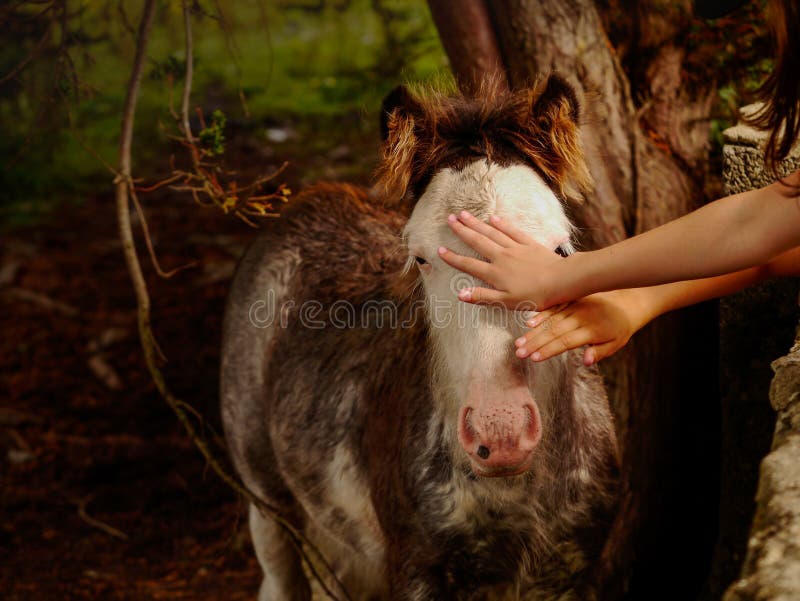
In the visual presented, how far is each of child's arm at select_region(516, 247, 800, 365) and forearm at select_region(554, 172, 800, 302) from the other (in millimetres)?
104

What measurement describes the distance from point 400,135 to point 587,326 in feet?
2.59

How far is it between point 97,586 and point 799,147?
3876 mm

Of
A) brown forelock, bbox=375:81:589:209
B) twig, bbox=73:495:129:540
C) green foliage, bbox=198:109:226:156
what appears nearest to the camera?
brown forelock, bbox=375:81:589:209

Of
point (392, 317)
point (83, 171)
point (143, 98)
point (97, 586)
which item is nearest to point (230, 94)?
point (143, 98)

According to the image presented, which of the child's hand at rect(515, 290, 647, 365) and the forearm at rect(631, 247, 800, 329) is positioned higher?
the forearm at rect(631, 247, 800, 329)

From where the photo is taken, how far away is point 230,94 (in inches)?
387

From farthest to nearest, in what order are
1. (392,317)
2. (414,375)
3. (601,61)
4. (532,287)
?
1. (601,61)
2. (392,317)
3. (414,375)
4. (532,287)

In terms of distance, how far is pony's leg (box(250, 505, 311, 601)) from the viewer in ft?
13.8

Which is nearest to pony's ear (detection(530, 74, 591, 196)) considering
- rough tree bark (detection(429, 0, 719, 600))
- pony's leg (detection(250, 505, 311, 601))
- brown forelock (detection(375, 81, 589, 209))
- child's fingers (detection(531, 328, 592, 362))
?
brown forelock (detection(375, 81, 589, 209))

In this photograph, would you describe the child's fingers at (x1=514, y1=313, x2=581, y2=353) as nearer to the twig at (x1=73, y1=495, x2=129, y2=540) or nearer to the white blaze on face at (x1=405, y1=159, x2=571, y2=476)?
the white blaze on face at (x1=405, y1=159, x2=571, y2=476)

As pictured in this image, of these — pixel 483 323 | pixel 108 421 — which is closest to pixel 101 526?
pixel 108 421

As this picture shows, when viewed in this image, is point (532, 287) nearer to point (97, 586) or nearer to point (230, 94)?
point (97, 586)

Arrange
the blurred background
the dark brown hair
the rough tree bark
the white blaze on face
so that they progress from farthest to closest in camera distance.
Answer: the blurred background, the rough tree bark, the white blaze on face, the dark brown hair

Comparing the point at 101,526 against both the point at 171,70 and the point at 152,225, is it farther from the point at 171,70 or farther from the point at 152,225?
the point at 152,225
